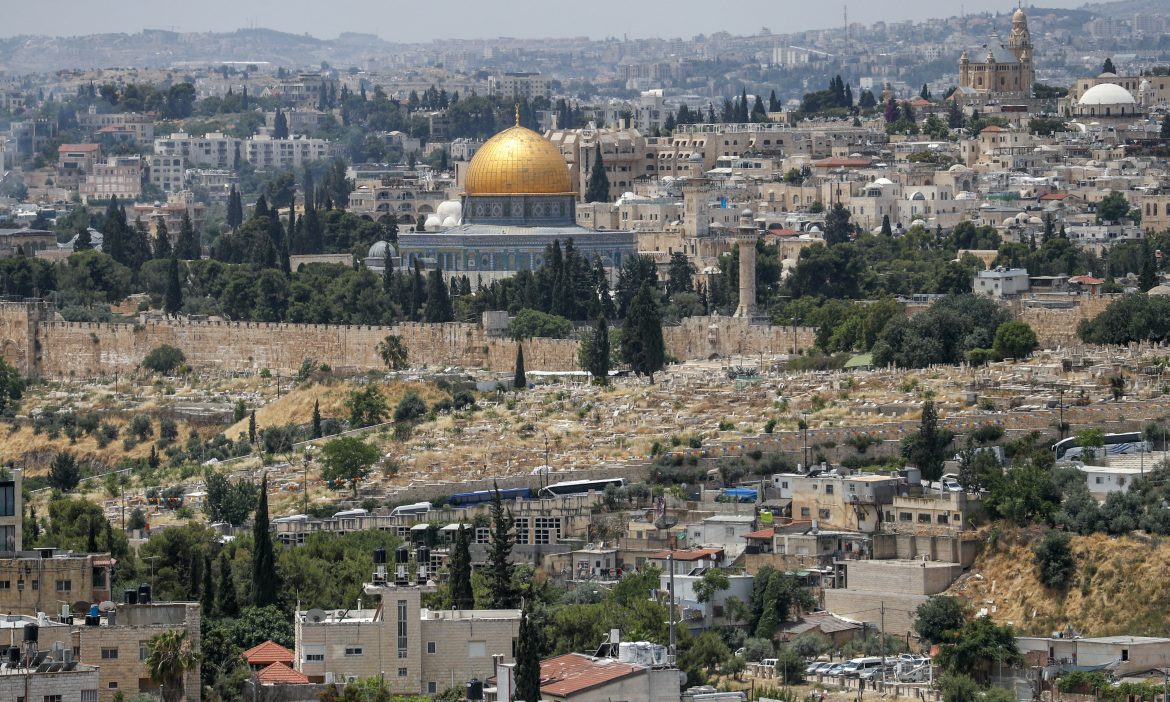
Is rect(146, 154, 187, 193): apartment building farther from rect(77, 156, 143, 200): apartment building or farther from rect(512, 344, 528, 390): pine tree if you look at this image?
rect(512, 344, 528, 390): pine tree

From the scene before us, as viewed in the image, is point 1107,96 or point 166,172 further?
point 166,172

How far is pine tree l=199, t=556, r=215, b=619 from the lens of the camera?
43.9 meters

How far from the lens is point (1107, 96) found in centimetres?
11919

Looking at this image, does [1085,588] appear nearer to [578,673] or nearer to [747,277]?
[578,673]

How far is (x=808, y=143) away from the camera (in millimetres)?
112438

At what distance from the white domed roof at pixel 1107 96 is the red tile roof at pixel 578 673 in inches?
3199

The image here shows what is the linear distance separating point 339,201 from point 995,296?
52535 mm

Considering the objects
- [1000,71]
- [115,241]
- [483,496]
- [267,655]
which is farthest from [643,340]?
[1000,71]

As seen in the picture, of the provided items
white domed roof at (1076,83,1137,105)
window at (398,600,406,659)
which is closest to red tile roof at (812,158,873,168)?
white domed roof at (1076,83,1137,105)

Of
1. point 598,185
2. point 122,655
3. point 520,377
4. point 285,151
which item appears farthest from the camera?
point 285,151

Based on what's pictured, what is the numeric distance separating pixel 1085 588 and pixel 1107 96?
237 ft

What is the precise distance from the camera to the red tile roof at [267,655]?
40.1 m

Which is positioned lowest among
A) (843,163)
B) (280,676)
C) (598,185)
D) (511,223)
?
(598,185)

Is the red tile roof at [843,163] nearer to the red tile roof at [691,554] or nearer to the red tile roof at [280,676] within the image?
the red tile roof at [691,554]
